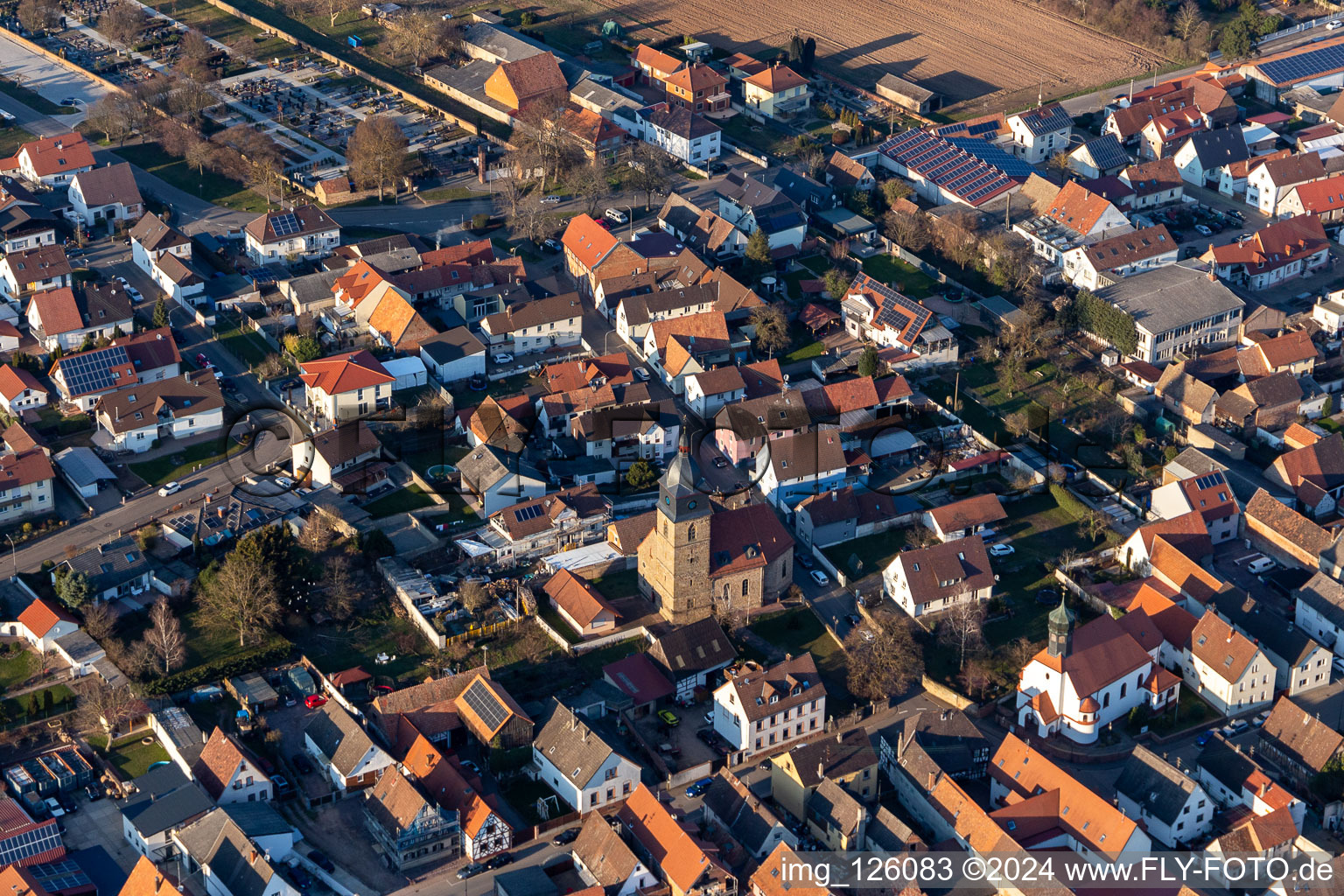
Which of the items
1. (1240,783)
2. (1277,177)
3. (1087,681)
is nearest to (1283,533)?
(1087,681)

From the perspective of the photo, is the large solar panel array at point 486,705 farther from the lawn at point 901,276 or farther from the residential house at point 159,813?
the lawn at point 901,276

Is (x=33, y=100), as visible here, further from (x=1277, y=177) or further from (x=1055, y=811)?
(x=1055, y=811)

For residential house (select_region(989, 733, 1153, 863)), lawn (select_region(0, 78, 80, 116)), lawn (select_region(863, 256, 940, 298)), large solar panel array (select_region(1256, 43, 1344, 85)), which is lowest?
lawn (select_region(0, 78, 80, 116))

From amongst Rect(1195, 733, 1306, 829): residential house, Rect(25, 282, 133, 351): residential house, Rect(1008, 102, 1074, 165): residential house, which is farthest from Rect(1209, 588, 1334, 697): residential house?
Rect(25, 282, 133, 351): residential house

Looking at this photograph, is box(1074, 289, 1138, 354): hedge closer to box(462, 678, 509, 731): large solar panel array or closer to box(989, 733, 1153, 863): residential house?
box(989, 733, 1153, 863): residential house

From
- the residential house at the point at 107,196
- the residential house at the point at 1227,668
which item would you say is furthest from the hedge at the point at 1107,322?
the residential house at the point at 107,196
